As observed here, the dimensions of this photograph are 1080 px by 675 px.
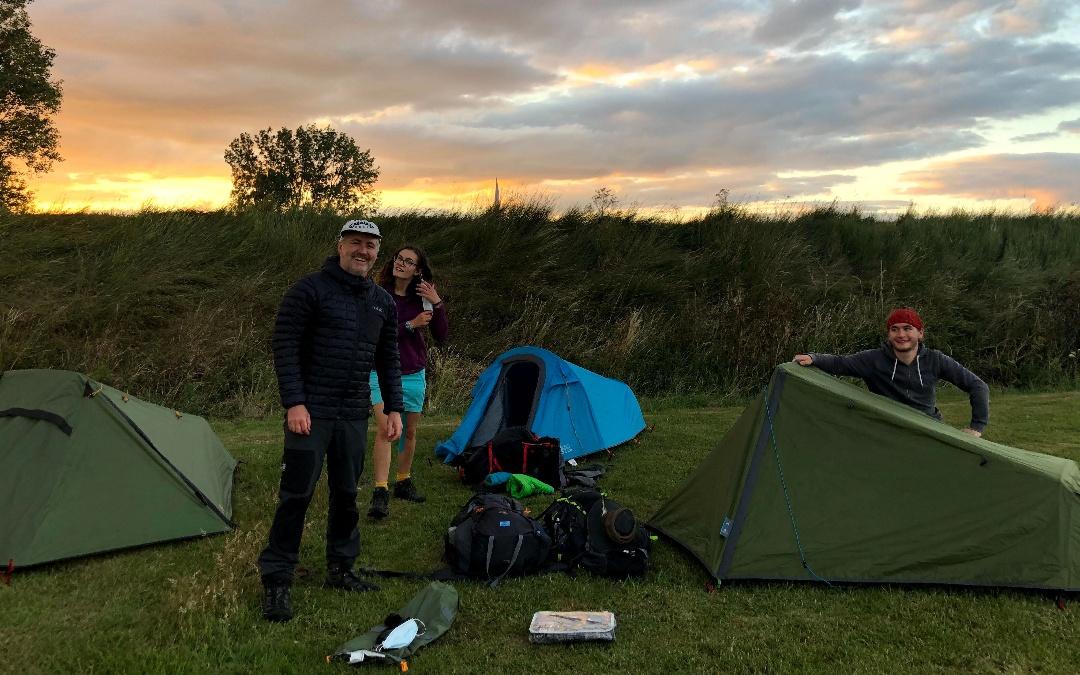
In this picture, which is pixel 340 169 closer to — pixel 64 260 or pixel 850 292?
pixel 64 260

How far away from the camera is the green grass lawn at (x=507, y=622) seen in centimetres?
345

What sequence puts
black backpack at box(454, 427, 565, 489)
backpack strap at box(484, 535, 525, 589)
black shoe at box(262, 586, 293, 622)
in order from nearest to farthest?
black shoe at box(262, 586, 293, 622)
backpack strap at box(484, 535, 525, 589)
black backpack at box(454, 427, 565, 489)

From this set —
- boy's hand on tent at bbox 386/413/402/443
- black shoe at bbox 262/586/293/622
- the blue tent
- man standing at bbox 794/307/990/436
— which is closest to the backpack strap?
boy's hand on tent at bbox 386/413/402/443

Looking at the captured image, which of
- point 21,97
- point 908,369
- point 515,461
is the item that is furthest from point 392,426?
point 21,97

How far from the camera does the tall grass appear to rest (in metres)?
12.2

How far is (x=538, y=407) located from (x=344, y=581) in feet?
12.4

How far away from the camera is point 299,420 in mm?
3744

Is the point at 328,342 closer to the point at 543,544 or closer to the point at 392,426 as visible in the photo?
the point at 392,426

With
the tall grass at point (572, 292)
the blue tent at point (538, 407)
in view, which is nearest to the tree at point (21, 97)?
the tall grass at point (572, 292)

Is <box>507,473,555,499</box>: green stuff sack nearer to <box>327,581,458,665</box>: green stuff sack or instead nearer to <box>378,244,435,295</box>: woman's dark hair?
<box>378,244,435,295</box>: woman's dark hair

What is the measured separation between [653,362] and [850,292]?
5532mm

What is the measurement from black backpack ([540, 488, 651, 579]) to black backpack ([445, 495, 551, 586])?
140 mm

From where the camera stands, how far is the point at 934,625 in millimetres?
3781

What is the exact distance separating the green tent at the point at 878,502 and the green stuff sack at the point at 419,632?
165 centimetres
